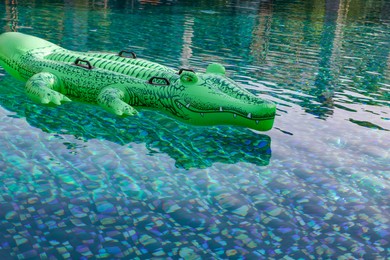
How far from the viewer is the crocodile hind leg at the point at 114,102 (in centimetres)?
804

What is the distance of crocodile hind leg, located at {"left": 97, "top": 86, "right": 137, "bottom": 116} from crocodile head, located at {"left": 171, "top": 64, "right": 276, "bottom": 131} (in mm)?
869

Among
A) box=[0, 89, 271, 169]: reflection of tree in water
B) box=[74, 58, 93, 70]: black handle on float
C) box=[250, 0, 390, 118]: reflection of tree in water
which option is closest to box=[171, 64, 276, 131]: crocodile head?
box=[0, 89, 271, 169]: reflection of tree in water

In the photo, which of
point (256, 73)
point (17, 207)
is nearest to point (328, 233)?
point (17, 207)

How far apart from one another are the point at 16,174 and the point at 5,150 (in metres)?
0.83

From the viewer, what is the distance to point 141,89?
Result: 8.37m

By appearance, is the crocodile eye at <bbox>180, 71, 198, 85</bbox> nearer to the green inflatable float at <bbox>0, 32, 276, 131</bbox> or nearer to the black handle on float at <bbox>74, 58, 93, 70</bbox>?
the green inflatable float at <bbox>0, 32, 276, 131</bbox>

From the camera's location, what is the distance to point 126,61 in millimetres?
9070

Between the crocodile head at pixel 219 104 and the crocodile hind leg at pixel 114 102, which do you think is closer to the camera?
the crocodile head at pixel 219 104

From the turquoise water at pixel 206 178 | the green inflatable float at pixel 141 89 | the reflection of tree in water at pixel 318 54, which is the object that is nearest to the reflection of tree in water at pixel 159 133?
the turquoise water at pixel 206 178

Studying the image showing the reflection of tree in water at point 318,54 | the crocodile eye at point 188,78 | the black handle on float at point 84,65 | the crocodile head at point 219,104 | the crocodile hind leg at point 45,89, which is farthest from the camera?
the reflection of tree in water at point 318,54

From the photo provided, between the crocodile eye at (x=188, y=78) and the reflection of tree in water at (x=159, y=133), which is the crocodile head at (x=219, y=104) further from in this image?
the reflection of tree in water at (x=159, y=133)

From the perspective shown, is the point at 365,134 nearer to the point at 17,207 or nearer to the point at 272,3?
the point at 17,207

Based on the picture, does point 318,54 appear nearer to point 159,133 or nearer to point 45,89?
point 159,133

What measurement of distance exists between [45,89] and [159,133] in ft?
7.20
